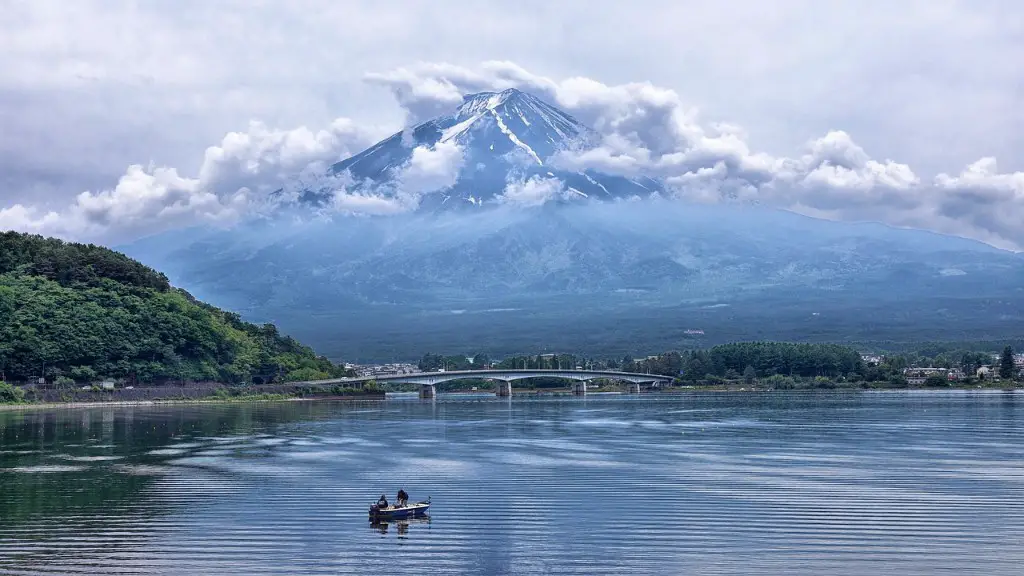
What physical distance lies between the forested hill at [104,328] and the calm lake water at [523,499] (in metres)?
36.4

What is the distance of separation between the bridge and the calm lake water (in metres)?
66.2

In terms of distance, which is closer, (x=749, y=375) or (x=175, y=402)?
(x=175, y=402)

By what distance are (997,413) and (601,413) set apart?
28723 mm

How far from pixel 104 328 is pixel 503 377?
163 feet

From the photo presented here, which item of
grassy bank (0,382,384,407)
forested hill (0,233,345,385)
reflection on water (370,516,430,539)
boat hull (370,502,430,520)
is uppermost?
forested hill (0,233,345,385)

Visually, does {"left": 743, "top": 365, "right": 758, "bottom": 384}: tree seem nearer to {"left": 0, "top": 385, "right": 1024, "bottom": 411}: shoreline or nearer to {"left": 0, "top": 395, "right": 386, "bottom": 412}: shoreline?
{"left": 0, "top": 385, "right": 1024, "bottom": 411}: shoreline

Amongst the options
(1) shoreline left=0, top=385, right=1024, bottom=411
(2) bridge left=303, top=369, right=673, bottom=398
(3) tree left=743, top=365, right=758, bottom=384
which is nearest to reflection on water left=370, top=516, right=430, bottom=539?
(1) shoreline left=0, top=385, right=1024, bottom=411

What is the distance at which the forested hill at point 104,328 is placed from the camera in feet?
338

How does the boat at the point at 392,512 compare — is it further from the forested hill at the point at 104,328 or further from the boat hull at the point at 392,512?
the forested hill at the point at 104,328

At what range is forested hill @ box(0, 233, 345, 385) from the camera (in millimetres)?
102875

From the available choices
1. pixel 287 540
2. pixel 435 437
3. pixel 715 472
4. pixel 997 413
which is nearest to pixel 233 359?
pixel 435 437

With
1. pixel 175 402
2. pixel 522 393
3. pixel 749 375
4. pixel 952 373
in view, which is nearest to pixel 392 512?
pixel 175 402

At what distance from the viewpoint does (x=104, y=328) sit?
10800 cm

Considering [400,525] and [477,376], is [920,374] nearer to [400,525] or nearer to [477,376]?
[477,376]
